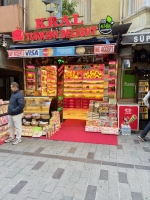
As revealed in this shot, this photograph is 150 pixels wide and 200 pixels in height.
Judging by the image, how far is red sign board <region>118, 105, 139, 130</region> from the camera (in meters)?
5.95

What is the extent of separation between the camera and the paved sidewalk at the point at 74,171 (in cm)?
271

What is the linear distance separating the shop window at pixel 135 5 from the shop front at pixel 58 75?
1728 millimetres

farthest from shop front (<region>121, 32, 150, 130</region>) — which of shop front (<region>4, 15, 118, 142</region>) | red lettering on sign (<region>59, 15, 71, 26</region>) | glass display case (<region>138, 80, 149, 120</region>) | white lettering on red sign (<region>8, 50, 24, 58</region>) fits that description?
white lettering on red sign (<region>8, 50, 24, 58</region>)

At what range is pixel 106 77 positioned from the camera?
7.08 meters

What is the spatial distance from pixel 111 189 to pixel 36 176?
4.74 feet

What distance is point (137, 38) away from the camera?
17.0 ft

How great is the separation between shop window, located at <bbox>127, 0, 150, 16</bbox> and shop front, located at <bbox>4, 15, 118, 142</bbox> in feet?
5.67

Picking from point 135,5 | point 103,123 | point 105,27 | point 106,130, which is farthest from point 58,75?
point 135,5

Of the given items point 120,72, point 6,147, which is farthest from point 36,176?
point 120,72

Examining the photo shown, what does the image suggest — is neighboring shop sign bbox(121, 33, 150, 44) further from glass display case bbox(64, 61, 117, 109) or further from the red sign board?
glass display case bbox(64, 61, 117, 109)

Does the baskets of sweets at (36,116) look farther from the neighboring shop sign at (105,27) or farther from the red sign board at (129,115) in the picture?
the neighboring shop sign at (105,27)

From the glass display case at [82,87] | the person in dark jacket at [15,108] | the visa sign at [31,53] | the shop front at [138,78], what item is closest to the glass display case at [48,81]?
the visa sign at [31,53]

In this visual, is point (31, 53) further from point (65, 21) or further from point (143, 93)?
point (143, 93)

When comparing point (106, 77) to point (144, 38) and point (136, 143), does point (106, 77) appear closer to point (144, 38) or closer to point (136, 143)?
point (144, 38)
